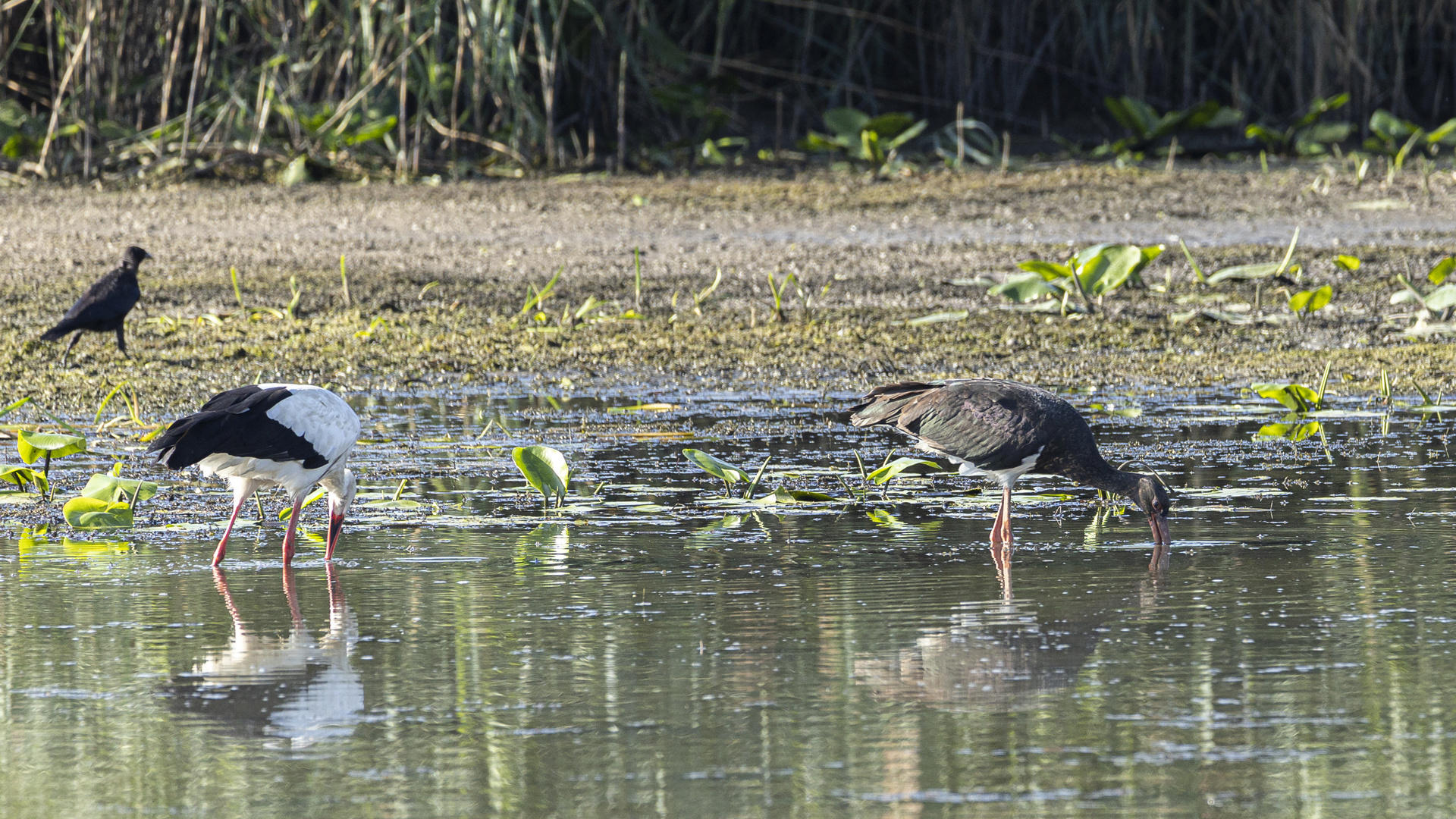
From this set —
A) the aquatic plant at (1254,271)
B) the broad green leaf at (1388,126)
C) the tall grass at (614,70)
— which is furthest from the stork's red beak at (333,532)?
the broad green leaf at (1388,126)

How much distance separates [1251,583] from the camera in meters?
5.04

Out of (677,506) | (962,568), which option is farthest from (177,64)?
(962,568)

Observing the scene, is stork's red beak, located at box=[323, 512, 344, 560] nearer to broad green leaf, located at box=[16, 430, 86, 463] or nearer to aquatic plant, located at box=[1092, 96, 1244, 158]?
broad green leaf, located at box=[16, 430, 86, 463]

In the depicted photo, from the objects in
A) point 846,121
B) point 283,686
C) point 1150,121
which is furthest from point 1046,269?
point 283,686

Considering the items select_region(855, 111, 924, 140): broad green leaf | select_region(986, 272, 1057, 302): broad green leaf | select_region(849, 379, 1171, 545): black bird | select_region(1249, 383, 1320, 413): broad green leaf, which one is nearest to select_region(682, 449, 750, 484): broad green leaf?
select_region(849, 379, 1171, 545): black bird

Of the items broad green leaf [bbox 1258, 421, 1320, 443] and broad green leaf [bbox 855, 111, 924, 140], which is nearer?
broad green leaf [bbox 1258, 421, 1320, 443]

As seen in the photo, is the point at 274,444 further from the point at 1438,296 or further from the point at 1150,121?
the point at 1150,121

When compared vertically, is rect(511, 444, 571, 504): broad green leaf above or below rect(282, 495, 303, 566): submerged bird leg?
above

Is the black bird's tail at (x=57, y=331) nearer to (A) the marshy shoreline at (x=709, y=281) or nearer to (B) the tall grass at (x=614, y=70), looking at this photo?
(A) the marshy shoreline at (x=709, y=281)

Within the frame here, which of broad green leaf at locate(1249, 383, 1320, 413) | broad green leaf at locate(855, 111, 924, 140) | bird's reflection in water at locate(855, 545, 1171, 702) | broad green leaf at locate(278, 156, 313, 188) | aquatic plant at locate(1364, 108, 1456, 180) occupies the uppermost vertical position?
broad green leaf at locate(855, 111, 924, 140)

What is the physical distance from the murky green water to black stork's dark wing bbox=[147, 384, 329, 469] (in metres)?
0.31

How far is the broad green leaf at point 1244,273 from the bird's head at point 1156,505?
163 inches

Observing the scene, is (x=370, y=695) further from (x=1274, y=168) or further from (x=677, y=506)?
(x=1274, y=168)

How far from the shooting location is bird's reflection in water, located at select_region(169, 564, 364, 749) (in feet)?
12.6
